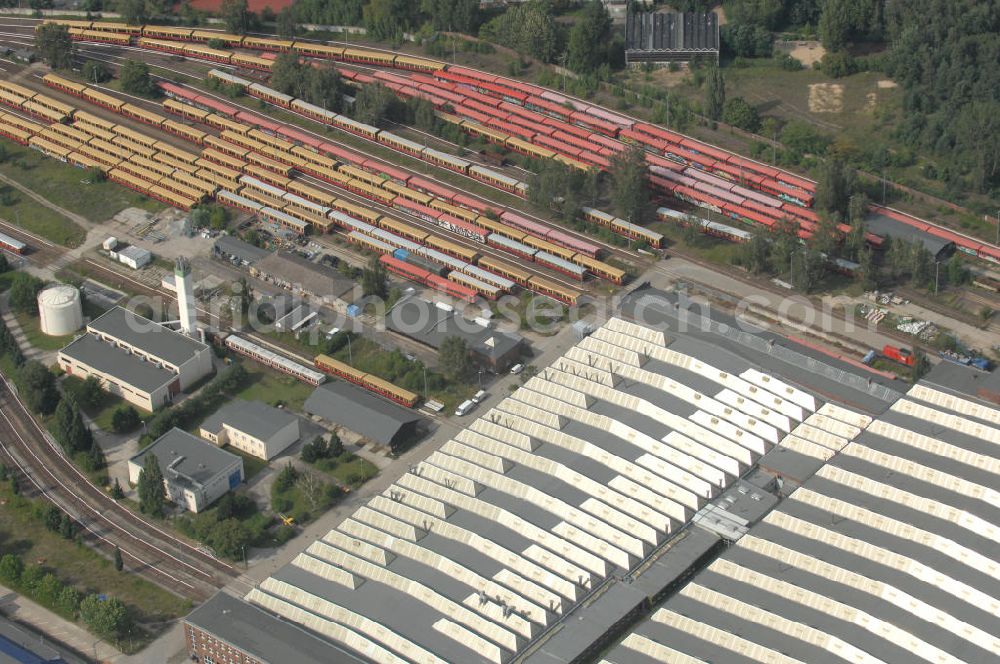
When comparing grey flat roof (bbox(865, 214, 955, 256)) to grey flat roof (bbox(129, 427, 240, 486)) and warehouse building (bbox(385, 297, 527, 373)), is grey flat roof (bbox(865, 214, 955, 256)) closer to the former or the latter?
warehouse building (bbox(385, 297, 527, 373))

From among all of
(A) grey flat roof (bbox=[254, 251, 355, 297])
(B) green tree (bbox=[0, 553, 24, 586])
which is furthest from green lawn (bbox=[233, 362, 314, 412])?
(B) green tree (bbox=[0, 553, 24, 586])

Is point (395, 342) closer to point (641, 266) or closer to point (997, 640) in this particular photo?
point (641, 266)

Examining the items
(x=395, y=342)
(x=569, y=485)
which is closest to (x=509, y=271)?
(x=395, y=342)

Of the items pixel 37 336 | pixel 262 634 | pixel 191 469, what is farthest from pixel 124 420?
pixel 262 634

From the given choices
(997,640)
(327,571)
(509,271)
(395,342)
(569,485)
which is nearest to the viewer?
(997,640)

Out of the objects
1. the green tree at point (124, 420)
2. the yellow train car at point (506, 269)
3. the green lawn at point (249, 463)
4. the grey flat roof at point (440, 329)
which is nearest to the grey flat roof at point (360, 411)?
the green lawn at point (249, 463)

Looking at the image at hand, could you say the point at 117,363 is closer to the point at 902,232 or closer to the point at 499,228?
the point at 499,228
